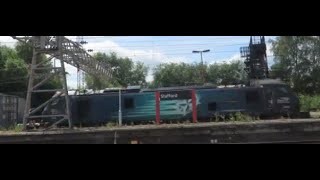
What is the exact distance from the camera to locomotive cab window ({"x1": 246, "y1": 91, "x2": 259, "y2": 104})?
21078 mm

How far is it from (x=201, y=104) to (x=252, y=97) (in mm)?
2618

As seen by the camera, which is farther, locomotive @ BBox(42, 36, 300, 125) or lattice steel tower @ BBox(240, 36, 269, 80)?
lattice steel tower @ BBox(240, 36, 269, 80)

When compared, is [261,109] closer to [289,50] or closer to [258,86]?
[258,86]

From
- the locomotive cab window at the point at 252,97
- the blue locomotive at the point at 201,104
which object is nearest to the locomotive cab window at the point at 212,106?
the blue locomotive at the point at 201,104

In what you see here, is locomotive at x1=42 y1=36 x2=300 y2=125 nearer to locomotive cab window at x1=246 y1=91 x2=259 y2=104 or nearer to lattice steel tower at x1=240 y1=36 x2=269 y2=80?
locomotive cab window at x1=246 y1=91 x2=259 y2=104

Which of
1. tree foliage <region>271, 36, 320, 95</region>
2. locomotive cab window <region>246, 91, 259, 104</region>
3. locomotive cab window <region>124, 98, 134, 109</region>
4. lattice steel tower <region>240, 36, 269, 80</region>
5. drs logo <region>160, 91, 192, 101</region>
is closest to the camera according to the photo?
drs logo <region>160, 91, 192, 101</region>

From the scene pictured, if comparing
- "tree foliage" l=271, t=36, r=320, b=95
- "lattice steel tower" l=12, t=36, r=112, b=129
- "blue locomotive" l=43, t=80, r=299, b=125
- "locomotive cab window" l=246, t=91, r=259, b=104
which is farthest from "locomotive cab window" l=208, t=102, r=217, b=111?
"tree foliage" l=271, t=36, r=320, b=95

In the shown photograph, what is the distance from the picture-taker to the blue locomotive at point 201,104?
→ 2038cm

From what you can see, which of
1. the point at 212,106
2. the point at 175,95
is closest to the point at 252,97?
the point at 212,106

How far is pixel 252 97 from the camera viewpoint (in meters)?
21.1

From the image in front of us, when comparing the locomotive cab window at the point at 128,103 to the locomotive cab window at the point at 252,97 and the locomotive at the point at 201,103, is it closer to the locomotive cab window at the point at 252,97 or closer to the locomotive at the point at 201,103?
the locomotive at the point at 201,103

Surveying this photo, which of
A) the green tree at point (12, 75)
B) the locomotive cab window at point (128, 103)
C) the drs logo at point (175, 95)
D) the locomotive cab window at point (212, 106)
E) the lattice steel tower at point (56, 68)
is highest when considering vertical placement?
the green tree at point (12, 75)

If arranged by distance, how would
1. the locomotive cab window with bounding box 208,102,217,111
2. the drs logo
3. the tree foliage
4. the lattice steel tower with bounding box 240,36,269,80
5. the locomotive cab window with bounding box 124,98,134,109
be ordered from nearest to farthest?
the drs logo
the locomotive cab window with bounding box 208,102,217,111
the locomotive cab window with bounding box 124,98,134,109
the lattice steel tower with bounding box 240,36,269,80
the tree foliage
